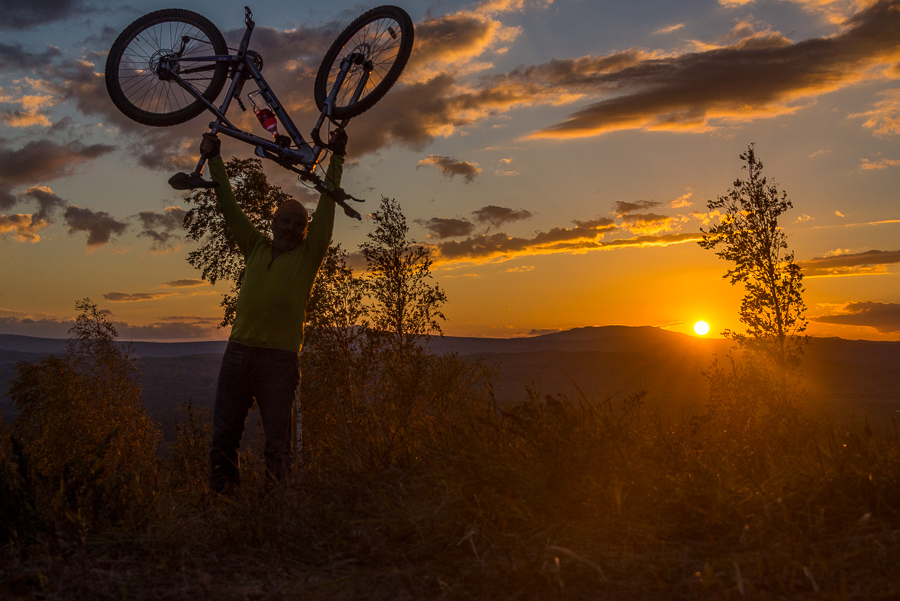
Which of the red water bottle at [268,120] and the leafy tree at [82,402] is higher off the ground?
the red water bottle at [268,120]

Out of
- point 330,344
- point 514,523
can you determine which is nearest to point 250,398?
point 514,523

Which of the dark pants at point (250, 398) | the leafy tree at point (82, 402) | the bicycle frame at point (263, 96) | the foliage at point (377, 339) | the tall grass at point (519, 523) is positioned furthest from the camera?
the leafy tree at point (82, 402)

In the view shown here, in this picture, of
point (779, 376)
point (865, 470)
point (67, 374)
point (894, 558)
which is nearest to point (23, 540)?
point (894, 558)

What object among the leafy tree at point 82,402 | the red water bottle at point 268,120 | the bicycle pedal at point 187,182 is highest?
the red water bottle at point 268,120

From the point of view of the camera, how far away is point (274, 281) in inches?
191

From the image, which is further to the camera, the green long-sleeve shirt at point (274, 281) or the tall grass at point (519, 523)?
the green long-sleeve shirt at point (274, 281)

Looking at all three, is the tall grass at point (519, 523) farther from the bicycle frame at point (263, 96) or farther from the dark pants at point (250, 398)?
the bicycle frame at point (263, 96)

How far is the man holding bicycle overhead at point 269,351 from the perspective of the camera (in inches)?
184

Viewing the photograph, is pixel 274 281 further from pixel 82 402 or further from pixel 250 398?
pixel 82 402

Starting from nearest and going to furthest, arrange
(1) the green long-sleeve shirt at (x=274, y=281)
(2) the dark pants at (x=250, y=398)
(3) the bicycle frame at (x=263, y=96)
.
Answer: (2) the dark pants at (x=250, y=398) < (1) the green long-sleeve shirt at (x=274, y=281) < (3) the bicycle frame at (x=263, y=96)

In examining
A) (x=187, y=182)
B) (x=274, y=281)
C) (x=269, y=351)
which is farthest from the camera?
(x=187, y=182)

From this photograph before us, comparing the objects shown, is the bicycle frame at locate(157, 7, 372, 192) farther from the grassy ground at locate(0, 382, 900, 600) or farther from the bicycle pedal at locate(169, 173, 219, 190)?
the grassy ground at locate(0, 382, 900, 600)

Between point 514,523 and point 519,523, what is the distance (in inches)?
1.0

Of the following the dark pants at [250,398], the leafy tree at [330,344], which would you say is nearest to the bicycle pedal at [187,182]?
the dark pants at [250,398]
